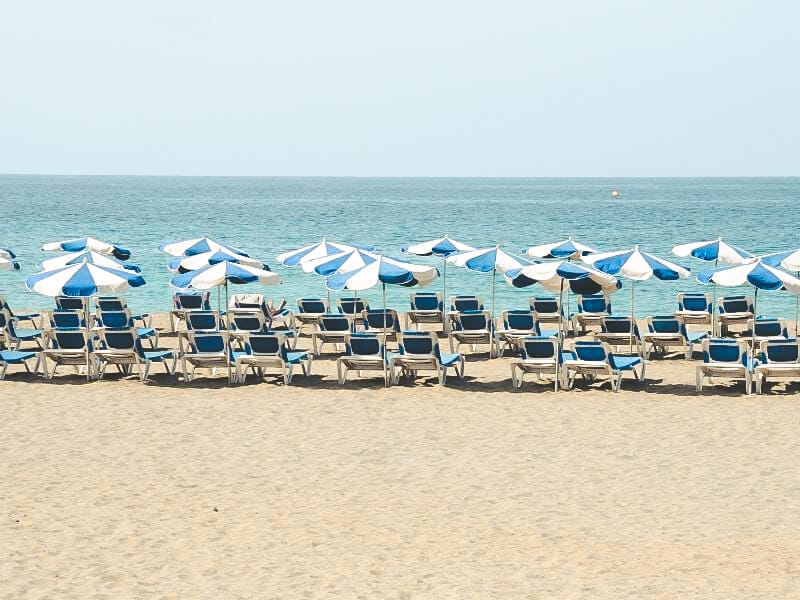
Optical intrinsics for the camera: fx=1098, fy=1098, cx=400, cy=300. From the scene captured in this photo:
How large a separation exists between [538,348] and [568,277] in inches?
39.6

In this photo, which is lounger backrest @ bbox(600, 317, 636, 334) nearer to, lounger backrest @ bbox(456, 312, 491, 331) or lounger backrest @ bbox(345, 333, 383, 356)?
lounger backrest @ bbox(456, 312, 491, 331)

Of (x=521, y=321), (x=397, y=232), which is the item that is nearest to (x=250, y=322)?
(x=521, y=321)

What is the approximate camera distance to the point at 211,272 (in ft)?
48.3

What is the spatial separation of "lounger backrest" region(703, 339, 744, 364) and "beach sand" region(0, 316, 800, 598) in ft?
1.44

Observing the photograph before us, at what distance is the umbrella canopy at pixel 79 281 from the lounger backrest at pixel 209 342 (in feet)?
3.76

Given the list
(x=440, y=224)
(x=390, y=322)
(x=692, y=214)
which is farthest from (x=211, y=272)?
(x=692, y=214)

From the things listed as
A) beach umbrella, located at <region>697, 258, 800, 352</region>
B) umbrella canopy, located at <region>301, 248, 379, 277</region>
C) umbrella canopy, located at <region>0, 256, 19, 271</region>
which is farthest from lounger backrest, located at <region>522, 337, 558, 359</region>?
umbrella canopy, located at <region>0, 256, 19, 271</region>

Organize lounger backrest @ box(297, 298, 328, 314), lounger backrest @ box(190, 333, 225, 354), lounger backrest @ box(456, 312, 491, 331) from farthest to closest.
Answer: lounger backrest @ box(297, 298, 328, 314), lounger backrest @ box(456, 312, 491, 331), lounger backrest @ box(190, 333, 225, 354)

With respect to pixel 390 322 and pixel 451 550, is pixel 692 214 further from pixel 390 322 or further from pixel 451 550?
pixel 451 550

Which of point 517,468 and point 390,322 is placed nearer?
point 517,468

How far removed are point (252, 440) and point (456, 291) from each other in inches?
828

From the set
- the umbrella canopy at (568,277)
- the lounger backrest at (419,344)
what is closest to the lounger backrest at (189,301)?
the lounger backrest at (419,344)

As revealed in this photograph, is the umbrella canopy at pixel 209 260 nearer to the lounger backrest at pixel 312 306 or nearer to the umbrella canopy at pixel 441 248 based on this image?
the lounger backrest at pixel 312 306

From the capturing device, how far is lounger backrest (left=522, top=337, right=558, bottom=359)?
46.0 ft
